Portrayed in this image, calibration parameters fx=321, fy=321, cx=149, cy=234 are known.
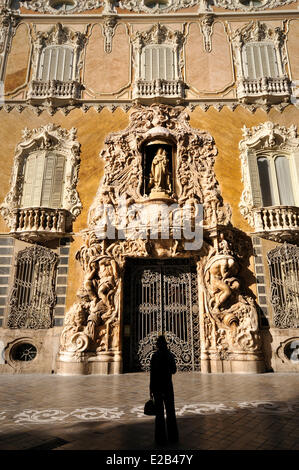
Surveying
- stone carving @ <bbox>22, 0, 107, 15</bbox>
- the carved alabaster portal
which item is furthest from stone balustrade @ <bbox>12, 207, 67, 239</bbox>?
stone carving @ <bbox>22, 0, 107, 15</bbox>

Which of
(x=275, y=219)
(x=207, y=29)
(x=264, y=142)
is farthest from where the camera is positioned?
(x=207, y=29)

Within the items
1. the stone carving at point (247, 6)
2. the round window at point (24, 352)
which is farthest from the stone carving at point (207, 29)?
the round window at point (24, 352)

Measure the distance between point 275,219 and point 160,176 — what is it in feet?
15.1

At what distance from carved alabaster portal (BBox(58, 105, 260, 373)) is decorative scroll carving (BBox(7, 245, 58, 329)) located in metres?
1.10

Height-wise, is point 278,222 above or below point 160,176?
below

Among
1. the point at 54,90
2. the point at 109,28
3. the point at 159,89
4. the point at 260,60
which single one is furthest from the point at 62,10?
the point at 260,60

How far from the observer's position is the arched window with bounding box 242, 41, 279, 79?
14992 millimetres

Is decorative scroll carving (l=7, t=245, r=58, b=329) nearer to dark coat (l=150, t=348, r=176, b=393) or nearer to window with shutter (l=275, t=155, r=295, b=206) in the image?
dark coat (l=150, t=348, r=176, b=393)

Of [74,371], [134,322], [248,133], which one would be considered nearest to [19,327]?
[74,371]

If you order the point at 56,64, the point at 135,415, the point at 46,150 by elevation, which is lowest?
the point at 135,415

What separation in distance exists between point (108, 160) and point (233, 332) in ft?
26.4

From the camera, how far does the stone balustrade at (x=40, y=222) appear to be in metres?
11.6

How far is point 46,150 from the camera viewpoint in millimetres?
13445

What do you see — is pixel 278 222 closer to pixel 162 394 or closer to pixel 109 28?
pixel 162 394
